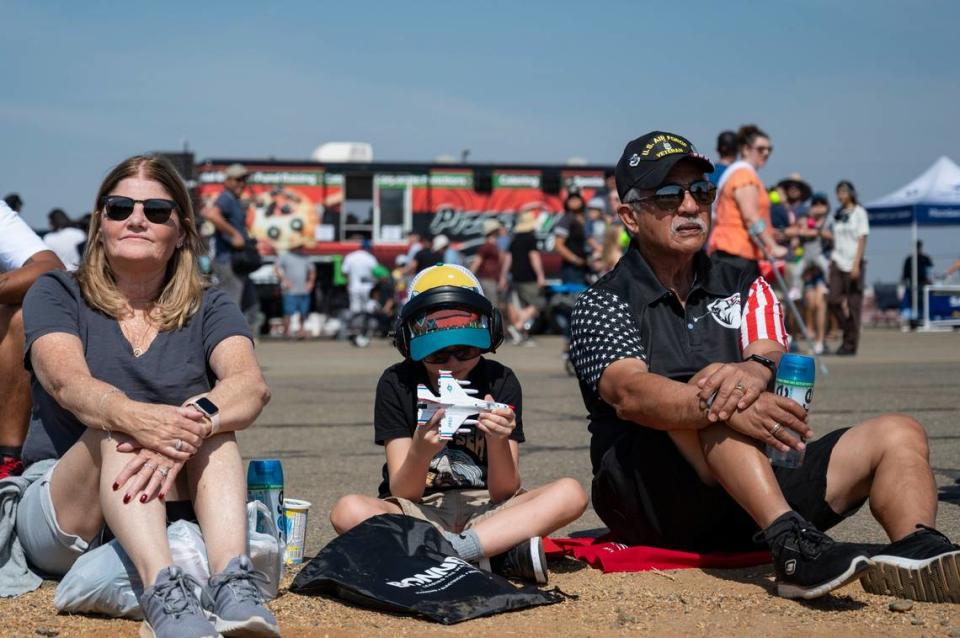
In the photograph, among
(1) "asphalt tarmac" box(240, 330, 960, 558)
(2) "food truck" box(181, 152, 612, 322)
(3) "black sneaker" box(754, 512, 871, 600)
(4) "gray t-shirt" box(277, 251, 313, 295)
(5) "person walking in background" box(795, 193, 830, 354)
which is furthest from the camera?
(2) "food truck" box(181, 152, 612, 322)

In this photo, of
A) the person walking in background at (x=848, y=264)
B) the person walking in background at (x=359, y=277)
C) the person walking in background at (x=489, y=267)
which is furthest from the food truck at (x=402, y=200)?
the person walking in background at (x=848, y=264)

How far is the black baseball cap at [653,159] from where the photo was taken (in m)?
4.22

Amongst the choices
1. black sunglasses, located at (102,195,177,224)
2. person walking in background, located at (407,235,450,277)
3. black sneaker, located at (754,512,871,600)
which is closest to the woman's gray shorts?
black sunglasses, located at (102,195,177,224)

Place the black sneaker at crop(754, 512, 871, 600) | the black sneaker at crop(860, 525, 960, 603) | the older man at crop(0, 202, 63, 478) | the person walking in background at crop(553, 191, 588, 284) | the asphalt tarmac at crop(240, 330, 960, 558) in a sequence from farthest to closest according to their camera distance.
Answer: the person walking in background at crop(553, 191, 588, 284)
the asphalt tarmac at crop(240, 330, 960, 558)
the older man at crop(0, 202, 63, 478)
the black sneaker at crop(860, 525, 960, 603)
the black sneaker at crop(754, 512, 871, 600)

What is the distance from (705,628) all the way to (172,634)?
138 centimetres

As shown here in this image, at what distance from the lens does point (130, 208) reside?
13.1 feet

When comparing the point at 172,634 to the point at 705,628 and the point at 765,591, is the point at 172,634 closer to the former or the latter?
the point at 705,628

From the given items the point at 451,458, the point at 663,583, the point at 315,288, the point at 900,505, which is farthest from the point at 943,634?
the point at 315,288

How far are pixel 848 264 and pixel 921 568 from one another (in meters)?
12.7

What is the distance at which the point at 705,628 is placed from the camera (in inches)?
135

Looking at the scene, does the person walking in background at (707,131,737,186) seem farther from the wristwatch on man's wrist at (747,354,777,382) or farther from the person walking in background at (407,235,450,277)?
the person walking in background at (407,235,450,277)

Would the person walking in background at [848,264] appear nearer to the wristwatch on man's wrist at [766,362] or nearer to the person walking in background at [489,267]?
the person walking in background at [489,267]

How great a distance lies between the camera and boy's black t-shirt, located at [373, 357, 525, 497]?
425 cm

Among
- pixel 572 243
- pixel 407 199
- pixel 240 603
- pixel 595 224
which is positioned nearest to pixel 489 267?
pixel 595 224
